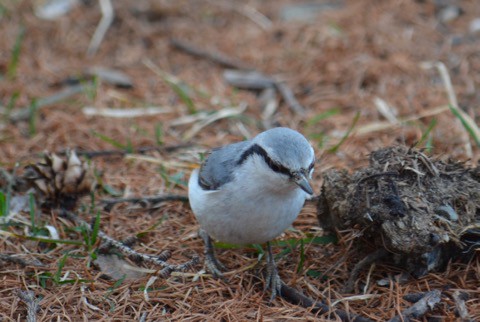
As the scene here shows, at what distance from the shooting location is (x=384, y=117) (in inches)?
224

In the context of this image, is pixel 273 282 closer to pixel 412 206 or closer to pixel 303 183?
pixel 303 183

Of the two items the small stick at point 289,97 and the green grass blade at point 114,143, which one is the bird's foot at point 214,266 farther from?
the small stick at point 289,97

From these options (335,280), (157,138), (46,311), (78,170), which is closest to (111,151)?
(157,138)

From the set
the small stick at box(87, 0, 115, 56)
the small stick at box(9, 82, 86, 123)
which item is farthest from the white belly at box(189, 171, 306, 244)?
the small stick at box(87, 0, 115, 56)

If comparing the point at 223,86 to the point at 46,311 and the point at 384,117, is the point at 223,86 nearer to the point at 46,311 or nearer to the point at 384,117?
the point at 384,117

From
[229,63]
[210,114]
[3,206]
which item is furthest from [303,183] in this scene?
[229,63]

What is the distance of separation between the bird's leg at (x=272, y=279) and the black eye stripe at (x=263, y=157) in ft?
2.06

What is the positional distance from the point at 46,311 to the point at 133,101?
10.1 ft

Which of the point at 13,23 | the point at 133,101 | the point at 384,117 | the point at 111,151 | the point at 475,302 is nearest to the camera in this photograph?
the point at 475,302

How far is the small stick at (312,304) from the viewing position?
327 centimetres

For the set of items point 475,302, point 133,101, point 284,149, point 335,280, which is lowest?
point 133,101

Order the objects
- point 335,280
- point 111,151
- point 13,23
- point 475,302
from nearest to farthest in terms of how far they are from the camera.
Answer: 1. point 475,302
2. point 335,280
3. point 111,151
4. point 13,23

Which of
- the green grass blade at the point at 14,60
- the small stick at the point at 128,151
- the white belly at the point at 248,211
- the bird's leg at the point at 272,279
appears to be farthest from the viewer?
the green grass blade at the point at 14,60

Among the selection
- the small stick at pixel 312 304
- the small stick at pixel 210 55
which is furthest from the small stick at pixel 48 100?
the small stick at pixel 312 304
